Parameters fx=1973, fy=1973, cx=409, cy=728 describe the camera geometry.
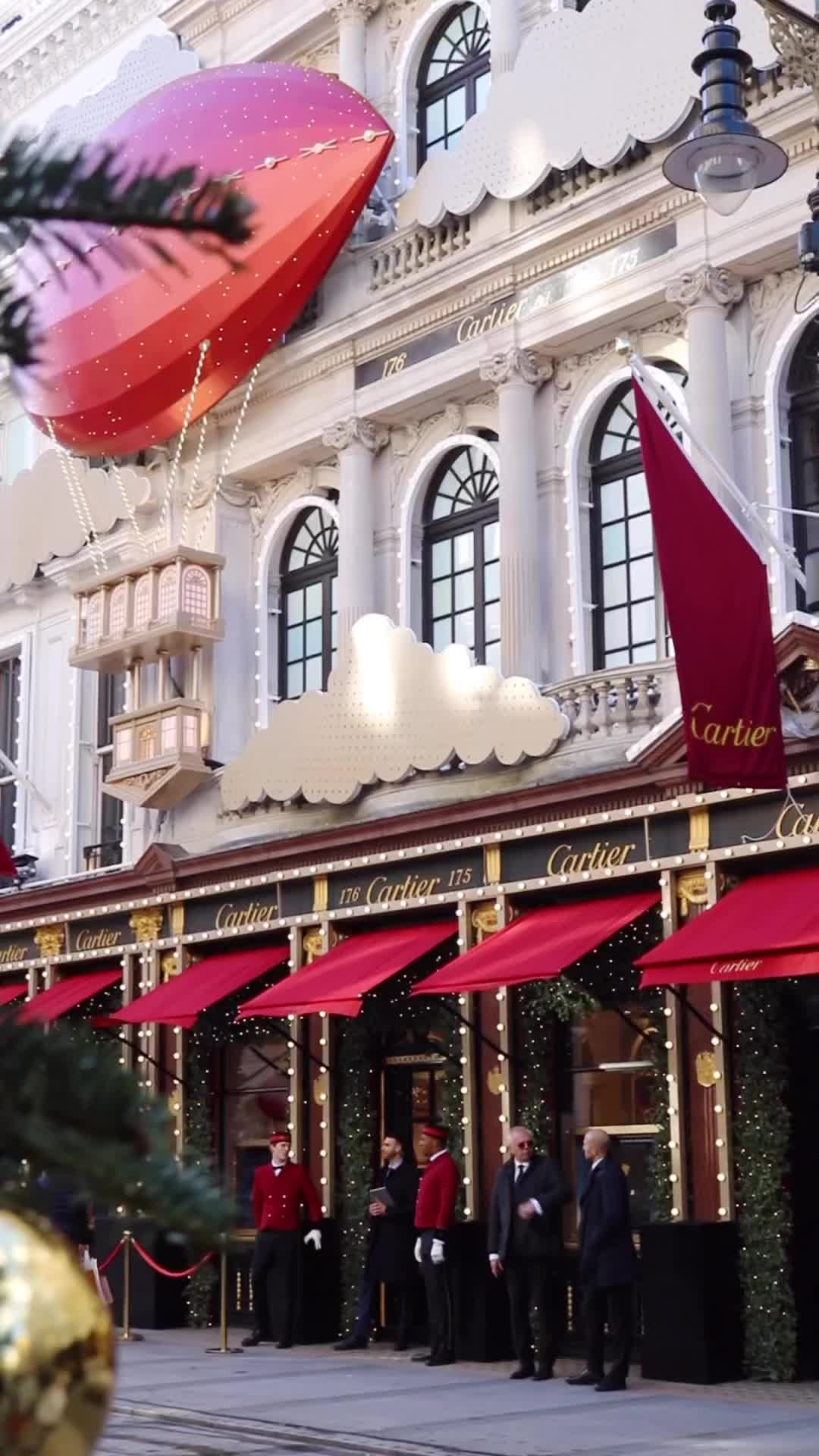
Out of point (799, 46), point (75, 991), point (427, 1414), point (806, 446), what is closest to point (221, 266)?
point (806, 446)

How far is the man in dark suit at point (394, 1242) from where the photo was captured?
1755 cm

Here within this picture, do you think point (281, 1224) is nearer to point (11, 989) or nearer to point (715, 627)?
point (11, 989)

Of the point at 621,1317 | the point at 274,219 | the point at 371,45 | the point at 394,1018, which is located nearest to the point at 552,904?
the point at 394,1018

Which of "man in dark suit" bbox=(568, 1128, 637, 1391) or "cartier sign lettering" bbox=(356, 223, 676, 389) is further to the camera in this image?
"cartier sign lettering" bbox=(356, 223, 676, 389)

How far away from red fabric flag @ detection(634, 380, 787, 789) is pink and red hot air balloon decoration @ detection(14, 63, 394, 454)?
25.1 ft

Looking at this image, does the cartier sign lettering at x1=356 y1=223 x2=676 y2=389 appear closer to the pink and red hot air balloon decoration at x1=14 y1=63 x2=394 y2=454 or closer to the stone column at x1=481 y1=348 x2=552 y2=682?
the stone column at x1=481 y1=348 x2=552 y2=682

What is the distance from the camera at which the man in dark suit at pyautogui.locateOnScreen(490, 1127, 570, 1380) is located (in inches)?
600

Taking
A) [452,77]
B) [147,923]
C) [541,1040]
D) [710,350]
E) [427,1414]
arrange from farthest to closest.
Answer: [147,923]
[452,77]
[710,350]
[541,1040]
[427,1414]

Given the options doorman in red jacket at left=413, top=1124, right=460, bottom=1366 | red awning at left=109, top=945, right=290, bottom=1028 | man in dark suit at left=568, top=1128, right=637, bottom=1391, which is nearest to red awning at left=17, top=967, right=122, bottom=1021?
red awning at left=109, top=945, right=290, bottom=1028

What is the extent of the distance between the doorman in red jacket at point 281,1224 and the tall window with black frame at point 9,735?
9194 mm

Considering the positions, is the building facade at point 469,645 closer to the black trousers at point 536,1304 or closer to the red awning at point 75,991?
the red awning at point 75,991

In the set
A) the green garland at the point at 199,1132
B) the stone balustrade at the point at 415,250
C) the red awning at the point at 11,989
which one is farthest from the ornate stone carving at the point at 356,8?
the red awning at the point at 11,989

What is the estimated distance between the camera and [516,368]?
19.8m

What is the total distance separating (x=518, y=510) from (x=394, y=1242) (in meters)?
7.14
